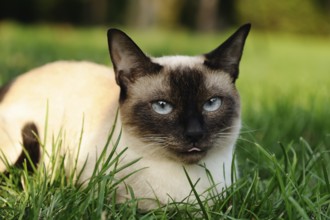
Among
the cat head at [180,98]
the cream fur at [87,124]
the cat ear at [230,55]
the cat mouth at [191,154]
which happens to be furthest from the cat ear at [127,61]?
the cat mouth at [191,154]

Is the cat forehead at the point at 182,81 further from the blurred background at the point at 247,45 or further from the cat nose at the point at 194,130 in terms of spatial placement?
the blurred background at the point at 247,45

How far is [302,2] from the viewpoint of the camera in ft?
66.9

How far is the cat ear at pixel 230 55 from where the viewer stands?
2496 millimetres

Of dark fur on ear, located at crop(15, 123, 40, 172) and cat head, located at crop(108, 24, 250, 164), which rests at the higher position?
cat head, located at crop(108, 24, 250, 164)

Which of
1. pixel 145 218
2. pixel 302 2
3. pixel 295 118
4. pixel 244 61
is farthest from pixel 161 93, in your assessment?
pixel 302 2

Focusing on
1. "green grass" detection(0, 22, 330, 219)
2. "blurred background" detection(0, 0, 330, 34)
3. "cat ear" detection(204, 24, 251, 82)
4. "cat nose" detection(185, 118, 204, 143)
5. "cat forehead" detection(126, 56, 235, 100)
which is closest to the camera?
"green grass" detection(0, 22, 330, 219)

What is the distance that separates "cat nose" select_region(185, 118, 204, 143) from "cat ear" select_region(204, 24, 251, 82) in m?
0.33

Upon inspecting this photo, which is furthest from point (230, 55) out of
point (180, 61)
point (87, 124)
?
point (87, 124)

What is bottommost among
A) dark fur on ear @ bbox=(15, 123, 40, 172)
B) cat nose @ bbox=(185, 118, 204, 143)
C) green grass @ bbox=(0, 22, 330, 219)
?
green grass @ bbox=(0, 22, 330, 219)

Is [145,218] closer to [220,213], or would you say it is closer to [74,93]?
[220,213]

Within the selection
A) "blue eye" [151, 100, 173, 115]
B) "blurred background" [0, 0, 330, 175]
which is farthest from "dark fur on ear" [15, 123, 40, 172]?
"blurred background" [0, 0, 330, 175]

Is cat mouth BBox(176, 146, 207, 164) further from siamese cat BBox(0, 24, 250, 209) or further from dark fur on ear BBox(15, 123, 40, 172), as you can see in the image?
dark fur on ear BBox(15, 123, 40, 172)

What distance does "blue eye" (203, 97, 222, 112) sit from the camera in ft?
7.88

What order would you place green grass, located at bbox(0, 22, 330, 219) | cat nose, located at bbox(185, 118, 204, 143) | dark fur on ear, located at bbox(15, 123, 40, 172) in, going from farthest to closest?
dark fur on ear, located at bbox(15, 123, 40, 172) → cat nose, located at bbox(185, 118, 204, 143) → green grass, located at bbox(0, 22, 330, 219)
